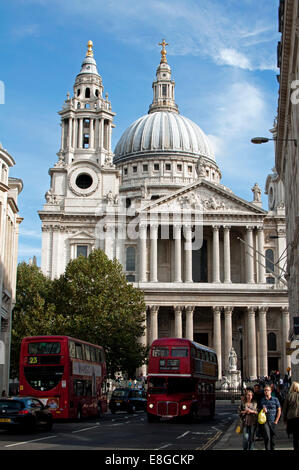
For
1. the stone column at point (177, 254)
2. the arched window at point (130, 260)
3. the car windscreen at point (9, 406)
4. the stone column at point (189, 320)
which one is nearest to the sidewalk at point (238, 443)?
the car windscreen at point (9, 406)

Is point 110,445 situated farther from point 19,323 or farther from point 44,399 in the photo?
point 19,323

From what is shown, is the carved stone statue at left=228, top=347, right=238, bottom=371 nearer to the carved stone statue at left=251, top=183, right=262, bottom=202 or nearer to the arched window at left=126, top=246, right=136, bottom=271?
the arched window at left=126, top=246, right=136, bottom=271

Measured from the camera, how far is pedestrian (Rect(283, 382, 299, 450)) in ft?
51.0

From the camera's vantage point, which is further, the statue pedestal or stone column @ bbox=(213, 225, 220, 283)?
stone column @ bbox=(213, 225, 220, 283)

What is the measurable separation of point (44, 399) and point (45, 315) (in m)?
26.2

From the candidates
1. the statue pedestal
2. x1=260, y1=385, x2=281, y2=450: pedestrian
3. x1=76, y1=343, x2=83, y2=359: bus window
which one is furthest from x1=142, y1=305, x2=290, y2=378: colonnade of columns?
x1=260, y1=385, x2=281, y2=450: pedestrian

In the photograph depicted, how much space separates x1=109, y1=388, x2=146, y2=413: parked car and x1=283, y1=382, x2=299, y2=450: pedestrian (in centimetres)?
2901

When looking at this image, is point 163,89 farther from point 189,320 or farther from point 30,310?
point 30,310

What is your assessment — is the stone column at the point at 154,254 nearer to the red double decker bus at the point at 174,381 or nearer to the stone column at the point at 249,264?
the stone column at the point at 249,264

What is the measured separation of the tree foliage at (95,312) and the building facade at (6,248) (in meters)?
6.22

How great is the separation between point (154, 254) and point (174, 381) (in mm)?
41936

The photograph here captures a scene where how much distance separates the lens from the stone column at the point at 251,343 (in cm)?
7128
